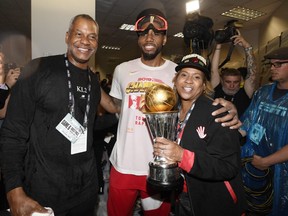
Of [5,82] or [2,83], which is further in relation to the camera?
[5,82]

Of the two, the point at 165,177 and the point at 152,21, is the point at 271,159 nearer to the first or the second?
the point at 165,177

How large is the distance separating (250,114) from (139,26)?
1.75m

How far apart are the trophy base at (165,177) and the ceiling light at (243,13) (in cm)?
765

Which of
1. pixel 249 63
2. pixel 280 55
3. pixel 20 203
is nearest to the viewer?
pixel 20 203

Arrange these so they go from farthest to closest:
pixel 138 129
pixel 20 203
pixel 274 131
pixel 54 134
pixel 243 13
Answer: pixel 243 13, pixel 274 131, pixel 138 129, pixel 54 134, pixel 20 203

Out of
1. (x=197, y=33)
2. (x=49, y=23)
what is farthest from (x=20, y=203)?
(x=197, y=33)

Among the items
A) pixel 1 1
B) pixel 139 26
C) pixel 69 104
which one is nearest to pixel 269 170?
pixel 139 26

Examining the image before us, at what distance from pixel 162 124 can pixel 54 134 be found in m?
0.77

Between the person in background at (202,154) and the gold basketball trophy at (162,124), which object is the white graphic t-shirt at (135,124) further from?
the gold basketball trophy at (162,124)

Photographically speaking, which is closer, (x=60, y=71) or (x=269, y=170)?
(x=60, y=71)

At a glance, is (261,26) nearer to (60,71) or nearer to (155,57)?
(155,57)

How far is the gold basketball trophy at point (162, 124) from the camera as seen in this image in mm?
1577

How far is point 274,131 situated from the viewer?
2.65 metres

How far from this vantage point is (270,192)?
9.29ft
